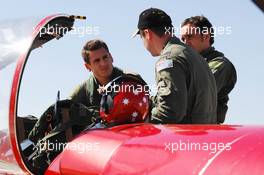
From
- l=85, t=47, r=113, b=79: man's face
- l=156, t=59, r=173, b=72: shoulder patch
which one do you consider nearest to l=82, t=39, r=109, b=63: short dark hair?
l=85, t=47, r=113, b=79: man's face

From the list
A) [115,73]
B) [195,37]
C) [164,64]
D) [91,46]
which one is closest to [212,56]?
[195,37]

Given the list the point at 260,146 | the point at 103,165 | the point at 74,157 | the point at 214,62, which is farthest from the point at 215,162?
the point at 214,62

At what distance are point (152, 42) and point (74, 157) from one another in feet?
4.50

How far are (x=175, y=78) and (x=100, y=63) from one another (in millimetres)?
1488

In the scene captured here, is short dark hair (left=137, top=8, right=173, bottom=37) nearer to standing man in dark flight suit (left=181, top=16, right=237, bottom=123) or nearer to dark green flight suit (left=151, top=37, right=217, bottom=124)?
dark green flight suit (left=151, top=37, right=217, bottom=124)

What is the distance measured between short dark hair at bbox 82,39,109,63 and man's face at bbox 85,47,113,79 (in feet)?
0.10

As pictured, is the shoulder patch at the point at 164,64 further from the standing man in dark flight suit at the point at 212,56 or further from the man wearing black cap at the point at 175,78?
the standing man in dark flight suit at the point at 212,56

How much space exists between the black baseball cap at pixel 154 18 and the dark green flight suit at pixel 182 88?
165mm

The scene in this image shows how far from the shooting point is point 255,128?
2561mm

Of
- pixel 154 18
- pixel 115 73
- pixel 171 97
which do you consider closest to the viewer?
pixel 171 97

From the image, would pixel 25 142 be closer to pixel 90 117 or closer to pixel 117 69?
pixel 90 117

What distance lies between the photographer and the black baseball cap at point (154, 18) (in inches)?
156

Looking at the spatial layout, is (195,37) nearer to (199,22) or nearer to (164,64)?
(199,22)

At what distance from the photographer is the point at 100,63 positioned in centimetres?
488
